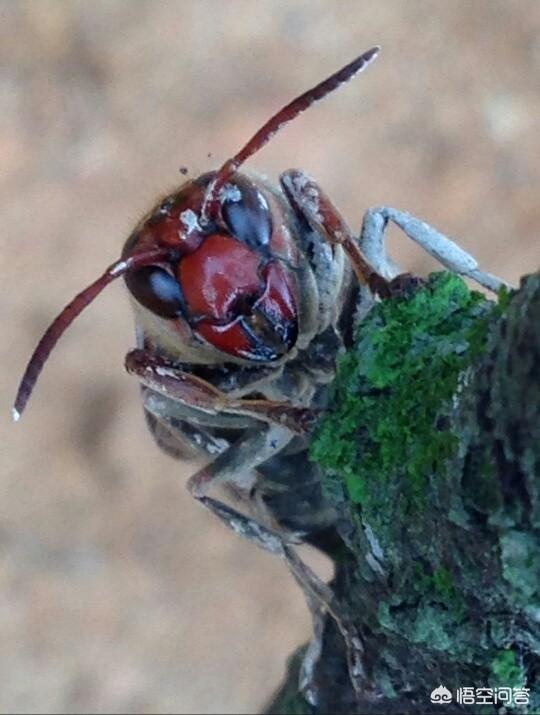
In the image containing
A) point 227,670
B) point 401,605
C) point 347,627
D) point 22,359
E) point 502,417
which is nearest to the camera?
point 502,417

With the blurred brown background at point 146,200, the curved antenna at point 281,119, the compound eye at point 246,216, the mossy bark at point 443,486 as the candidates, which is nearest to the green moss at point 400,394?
the mossy bark at point 443,486

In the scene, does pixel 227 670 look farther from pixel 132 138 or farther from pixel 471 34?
pixel 471 34

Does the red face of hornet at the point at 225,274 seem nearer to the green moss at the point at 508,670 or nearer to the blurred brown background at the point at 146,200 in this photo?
the green moss at the point at 508,670

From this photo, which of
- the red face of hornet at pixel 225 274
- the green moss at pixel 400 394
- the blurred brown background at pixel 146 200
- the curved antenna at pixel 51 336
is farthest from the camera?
the blurred brown background at pixel 146 200

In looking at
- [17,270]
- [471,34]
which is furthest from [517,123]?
[17,270]

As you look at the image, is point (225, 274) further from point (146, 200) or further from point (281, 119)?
point (146, 200)
